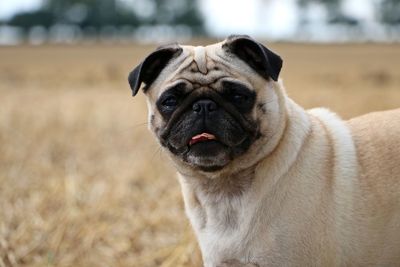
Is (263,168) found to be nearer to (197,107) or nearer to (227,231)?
(227,231)

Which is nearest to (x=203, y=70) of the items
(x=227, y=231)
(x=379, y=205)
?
(x=227, y=231)

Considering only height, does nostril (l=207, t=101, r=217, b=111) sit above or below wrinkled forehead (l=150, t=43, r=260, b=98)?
below

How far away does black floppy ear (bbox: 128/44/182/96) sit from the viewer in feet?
12.0

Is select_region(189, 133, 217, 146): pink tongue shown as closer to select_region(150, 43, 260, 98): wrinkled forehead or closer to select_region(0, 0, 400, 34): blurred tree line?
select_region(150, 43, 260, 98): wrinkled forehead

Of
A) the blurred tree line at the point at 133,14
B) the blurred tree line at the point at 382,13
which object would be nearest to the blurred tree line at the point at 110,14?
the blurred tree line at the point at 133,14

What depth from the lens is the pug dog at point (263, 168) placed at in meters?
3.38

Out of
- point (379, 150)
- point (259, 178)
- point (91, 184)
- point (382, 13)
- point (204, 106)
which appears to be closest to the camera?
point (204, 106)

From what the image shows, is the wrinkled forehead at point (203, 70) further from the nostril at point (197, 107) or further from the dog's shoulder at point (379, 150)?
the dog's shoulder at point (379, 150)

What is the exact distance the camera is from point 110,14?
58938mm

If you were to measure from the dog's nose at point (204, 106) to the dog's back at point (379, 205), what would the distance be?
96cm

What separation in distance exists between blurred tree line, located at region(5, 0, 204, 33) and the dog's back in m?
52.2

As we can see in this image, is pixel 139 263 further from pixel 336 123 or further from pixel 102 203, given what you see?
pixel 336 123

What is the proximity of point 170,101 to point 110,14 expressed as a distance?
5709cm

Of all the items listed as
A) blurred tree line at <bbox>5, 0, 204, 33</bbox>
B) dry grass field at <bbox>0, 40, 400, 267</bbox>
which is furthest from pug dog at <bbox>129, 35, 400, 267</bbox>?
blurred tree line at <bbox>5, 0, 204, 33</bbox>
